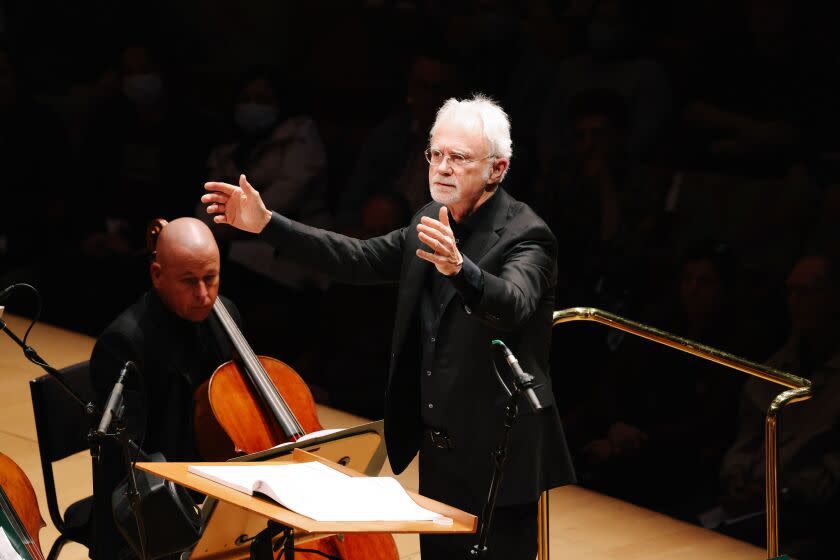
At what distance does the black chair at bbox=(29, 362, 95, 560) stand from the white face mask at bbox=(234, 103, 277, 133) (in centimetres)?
269

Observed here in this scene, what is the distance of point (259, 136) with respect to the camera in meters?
6.19

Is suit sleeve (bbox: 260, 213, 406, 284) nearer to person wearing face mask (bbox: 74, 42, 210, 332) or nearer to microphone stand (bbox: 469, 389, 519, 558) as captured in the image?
microphone stand (bbox: 469, 389, 519, 558)

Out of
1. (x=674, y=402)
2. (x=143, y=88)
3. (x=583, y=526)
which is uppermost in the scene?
(x=143, y=88)

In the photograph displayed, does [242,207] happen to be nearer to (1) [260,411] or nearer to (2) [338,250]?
(2) [338,250]

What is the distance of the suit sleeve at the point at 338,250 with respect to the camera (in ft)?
10.3

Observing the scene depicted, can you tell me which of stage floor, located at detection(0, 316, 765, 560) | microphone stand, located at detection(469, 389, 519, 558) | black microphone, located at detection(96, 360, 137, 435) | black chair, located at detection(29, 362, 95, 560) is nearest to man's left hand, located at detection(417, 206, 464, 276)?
microphone stand, located at detection(469, 389, 519, 558)

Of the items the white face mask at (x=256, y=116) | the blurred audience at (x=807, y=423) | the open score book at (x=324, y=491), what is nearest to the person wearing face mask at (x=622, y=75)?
the blurred audience at (x=807, y=423)

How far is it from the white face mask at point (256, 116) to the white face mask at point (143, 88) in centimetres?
71

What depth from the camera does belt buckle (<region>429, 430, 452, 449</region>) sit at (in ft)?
9.85

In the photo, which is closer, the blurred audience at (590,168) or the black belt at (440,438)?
the black belt at (440,438)

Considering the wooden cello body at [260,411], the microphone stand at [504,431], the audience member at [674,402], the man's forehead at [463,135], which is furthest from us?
the audience member at [674,402]

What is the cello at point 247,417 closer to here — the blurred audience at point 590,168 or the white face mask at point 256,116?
the blurred audience at point 590,168

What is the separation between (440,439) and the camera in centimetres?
302

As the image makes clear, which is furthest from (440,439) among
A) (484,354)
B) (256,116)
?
(256,116)
